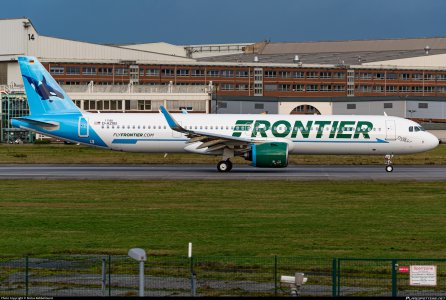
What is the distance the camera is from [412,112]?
406 feet

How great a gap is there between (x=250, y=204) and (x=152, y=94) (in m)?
65.6

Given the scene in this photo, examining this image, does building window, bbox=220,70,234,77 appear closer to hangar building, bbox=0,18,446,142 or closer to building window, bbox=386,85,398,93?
hangar building, bbox=0,18,446,142

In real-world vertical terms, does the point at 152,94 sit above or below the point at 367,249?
above

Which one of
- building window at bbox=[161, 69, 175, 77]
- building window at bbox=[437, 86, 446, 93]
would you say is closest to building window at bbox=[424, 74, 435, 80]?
building window at bbox=[437, 86, 446, 93]

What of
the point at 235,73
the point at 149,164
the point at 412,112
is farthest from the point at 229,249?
the point at 235,73

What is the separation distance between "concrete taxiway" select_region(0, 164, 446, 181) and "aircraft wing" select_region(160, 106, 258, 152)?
193cm

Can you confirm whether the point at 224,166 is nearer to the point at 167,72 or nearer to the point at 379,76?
the point at 167,72

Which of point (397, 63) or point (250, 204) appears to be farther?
point (397, 63)

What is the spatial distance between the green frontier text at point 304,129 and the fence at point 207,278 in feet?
106

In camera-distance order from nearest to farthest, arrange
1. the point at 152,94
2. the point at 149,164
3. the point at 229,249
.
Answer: the point at 229,249 < the point at 149,164 < the point at 152,94

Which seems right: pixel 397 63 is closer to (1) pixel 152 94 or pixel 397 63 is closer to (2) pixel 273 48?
(2) pixel 273 48

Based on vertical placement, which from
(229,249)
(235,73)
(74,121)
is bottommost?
(229,249)

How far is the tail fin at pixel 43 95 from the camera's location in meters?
57.4

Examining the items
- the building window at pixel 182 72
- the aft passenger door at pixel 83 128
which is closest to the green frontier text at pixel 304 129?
the aft passenger door at pixel 83 128
